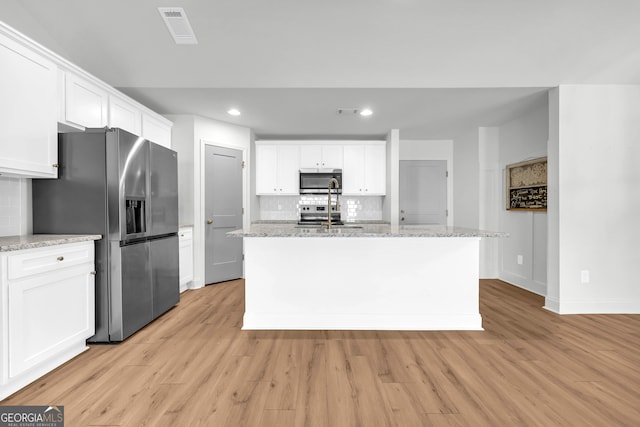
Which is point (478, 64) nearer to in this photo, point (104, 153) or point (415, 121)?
point (415, 121)

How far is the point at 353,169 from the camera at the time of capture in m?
5.29

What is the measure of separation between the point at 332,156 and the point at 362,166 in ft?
1.85

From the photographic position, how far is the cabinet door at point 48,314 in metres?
1.81

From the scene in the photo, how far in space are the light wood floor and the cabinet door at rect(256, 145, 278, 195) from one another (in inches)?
112

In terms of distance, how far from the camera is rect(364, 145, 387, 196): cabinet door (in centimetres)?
528

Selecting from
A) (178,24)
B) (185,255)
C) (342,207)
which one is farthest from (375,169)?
(178,24)

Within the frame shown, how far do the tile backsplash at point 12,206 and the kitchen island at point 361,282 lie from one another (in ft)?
5.81

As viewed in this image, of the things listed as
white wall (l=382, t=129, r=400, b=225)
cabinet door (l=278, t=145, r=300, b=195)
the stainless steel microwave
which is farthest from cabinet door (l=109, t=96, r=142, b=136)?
white wall (l=382, t=129, r=400, b=225)

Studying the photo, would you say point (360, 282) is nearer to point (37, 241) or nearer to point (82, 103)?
point (37, 241)

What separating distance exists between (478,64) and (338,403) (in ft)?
11.0

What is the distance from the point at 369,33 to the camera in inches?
110

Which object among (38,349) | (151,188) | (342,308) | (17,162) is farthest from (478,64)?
(38,349)

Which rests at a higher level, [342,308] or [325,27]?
[325,27]

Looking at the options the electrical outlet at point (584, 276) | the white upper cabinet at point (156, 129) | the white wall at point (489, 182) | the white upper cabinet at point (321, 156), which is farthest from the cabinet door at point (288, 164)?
the electrical outlet at point (584, 276)
